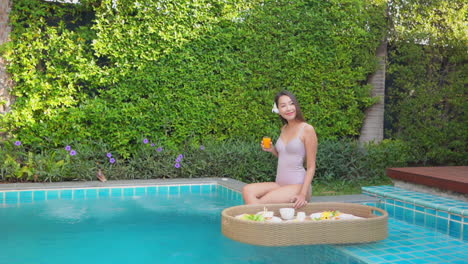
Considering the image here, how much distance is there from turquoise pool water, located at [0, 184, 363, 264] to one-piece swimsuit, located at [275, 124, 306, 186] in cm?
62

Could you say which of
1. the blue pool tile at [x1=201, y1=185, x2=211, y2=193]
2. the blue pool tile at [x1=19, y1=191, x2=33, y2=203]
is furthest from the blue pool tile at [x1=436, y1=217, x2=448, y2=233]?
the blue pool tile at [x1=19, y1=191, x2=33, y2=203]

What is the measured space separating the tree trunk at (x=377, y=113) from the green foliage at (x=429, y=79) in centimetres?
26

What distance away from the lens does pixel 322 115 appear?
28.2ft

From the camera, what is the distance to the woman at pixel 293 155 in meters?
3.87

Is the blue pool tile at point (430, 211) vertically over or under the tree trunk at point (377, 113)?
under

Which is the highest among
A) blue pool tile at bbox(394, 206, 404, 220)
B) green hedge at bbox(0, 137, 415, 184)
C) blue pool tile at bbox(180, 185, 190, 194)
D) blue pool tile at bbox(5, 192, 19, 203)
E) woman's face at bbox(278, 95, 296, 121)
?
woman's face at bbox(278, 95, 296, 121)

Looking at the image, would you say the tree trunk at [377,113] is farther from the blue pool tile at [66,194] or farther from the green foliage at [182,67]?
the blue pool tile at [66,194]

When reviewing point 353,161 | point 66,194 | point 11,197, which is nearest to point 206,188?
point 66,194

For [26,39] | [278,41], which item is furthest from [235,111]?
[26,39]

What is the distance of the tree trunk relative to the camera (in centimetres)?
881

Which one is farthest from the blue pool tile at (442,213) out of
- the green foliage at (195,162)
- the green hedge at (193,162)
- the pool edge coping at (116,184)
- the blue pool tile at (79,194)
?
the blue pool tile at (79,194)

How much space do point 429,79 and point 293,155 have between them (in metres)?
6.25

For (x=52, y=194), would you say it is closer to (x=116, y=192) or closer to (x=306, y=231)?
(x=116, y=192)

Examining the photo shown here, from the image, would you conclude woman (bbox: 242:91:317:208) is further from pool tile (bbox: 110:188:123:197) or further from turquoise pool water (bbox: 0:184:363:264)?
pool tile (bbox: 110:188:123:197)
